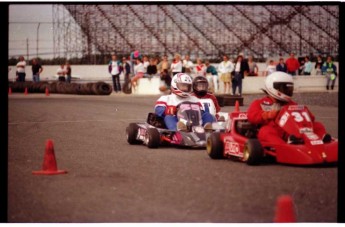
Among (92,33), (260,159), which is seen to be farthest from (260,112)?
(92,33)

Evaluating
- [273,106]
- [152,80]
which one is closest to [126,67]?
[152,80]

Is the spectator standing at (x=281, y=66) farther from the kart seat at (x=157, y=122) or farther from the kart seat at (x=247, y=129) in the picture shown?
the kart seat at (x=247, y=129)

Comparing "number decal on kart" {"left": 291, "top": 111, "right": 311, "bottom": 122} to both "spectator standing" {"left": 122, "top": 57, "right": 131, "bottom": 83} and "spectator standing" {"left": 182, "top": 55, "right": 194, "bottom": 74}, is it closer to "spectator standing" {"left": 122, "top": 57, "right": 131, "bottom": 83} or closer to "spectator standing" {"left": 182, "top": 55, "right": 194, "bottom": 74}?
"spectator standing" {"left": 182, "top": 55, "right": 194, "bottom": 74}

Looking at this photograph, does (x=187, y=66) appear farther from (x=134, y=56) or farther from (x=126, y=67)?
(x=126, y=67)

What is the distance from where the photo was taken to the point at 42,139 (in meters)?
13.8

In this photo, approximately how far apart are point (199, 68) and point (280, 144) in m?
17.8

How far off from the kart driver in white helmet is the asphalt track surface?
659 millimetres

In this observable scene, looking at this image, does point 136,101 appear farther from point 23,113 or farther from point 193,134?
point 193,134

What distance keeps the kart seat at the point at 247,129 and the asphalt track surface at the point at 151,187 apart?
0.48 meters

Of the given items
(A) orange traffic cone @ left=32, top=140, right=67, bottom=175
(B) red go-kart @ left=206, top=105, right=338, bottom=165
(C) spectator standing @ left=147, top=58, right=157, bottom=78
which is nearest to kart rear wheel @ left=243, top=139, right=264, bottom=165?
(B) red go-kart @ left=206, top=105, right=338, bottom=165

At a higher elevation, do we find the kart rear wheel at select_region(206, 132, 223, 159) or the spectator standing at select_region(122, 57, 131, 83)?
the spectator standing at select_region(122, 57, 131, 83)

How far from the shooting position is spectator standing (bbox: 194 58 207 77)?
27513 mm

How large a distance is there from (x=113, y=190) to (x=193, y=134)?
352 cm

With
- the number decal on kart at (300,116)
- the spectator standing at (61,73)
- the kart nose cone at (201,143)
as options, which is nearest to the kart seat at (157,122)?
the kart nose cone at (201,143)
